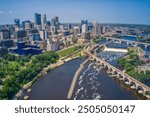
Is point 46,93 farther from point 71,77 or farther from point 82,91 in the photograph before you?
point 71,77

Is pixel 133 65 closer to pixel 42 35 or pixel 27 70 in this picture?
pixel 27 70

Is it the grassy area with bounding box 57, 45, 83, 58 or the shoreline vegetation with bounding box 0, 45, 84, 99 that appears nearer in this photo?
the shoreline vegetation with bounding box 0, 45, 84, 99

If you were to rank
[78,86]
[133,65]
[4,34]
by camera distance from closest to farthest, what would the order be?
[78,86]
[133,65]
[4,34]

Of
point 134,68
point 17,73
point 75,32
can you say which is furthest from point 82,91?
point 75,32

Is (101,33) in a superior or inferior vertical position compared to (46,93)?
superior

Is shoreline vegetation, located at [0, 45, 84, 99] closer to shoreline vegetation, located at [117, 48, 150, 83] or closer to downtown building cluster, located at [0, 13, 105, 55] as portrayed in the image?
downtown building cluster, located at [0, 13, 105, 55]

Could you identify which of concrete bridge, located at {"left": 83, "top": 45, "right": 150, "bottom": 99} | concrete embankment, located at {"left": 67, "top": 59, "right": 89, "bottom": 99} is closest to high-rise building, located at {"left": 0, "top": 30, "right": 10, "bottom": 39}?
concrete bridge, located at {"left": 83, "top": 45, "right": 150, "bottom": 99}

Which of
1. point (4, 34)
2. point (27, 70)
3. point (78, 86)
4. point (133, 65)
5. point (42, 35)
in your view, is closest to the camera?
point (78, 86)

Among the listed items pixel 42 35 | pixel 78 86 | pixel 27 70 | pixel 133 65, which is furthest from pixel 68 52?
pixel 42 35
